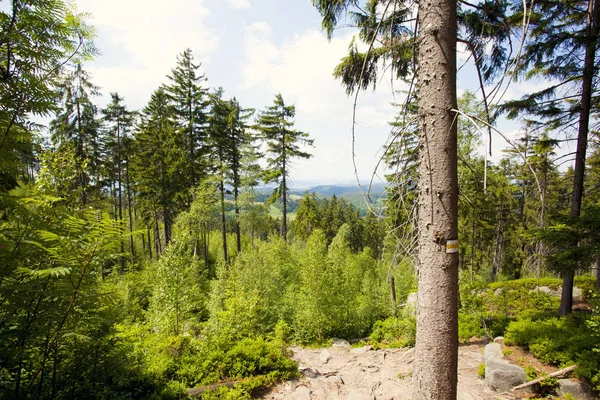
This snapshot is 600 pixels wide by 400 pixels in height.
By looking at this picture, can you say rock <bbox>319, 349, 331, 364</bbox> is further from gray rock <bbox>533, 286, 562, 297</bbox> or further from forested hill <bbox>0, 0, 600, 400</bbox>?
gray rock <bbox>533, 286, 562, 297</bbox>

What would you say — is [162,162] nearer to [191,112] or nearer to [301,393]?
[191,112]

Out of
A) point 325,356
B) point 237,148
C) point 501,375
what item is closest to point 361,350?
point 325,356

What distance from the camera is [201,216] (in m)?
16.0

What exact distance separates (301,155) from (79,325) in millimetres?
14055

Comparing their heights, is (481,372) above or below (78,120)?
below

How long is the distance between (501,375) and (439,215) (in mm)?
4629

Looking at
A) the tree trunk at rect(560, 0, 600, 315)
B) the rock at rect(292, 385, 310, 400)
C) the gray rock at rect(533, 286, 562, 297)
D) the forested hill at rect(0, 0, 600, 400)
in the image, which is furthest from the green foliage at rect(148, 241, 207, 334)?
the gray rock at rect(533, 286, 562, 297)

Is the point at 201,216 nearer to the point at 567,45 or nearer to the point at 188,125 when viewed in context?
the point at 188,125

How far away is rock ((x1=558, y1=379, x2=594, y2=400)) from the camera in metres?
3.96

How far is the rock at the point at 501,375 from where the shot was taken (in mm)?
4453

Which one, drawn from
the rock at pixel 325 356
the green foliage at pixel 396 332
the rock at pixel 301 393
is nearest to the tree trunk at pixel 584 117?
the green foliage at pixel 396 332

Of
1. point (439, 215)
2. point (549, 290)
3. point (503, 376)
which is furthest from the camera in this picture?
point (549, 290)

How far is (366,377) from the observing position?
5957mm

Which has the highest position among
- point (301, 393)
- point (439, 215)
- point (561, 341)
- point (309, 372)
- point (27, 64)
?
point (27, 64)
